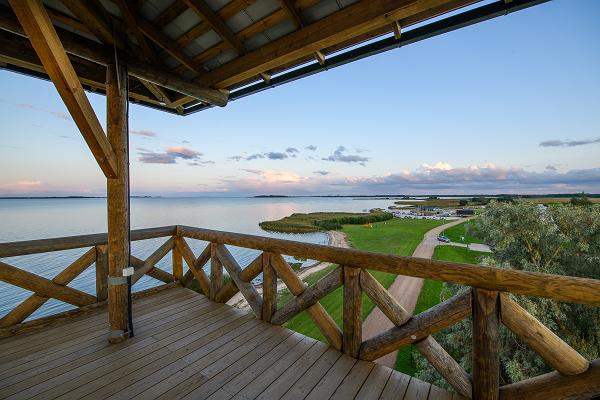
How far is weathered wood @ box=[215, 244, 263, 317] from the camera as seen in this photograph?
10.0 feet

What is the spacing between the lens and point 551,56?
26.2 feet

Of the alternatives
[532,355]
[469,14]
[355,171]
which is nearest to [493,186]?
[355,171]

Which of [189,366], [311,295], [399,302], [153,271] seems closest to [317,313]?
[311,295]

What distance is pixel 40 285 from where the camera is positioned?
278 cm

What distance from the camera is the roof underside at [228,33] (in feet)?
6.13

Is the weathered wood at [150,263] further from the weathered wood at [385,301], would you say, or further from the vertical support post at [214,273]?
the weathered wood at [385,301]

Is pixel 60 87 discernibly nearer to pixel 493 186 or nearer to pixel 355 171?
pixel 493 186

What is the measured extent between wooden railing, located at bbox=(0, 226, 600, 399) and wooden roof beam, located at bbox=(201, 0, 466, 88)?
1834 mm

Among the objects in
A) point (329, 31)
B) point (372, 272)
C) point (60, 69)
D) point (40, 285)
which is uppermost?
point (329, 31)

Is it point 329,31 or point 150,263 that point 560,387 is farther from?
point 150,263

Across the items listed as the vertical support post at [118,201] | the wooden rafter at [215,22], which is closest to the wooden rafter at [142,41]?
the vertical support post at [118,201]

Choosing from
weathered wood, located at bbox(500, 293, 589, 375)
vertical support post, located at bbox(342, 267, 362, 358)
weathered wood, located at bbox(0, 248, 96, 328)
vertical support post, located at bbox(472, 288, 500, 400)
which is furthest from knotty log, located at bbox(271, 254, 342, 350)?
weathered wood, located at bbox(0, 248, 96, 328)

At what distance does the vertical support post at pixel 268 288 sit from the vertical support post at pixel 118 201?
1.51 meters

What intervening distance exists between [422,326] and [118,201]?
312 centimetres
